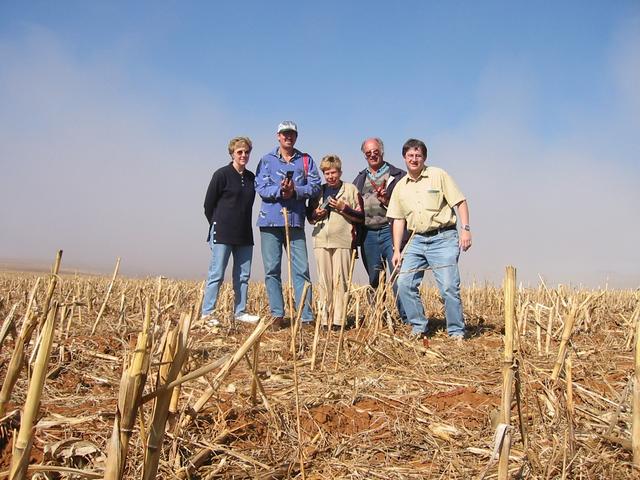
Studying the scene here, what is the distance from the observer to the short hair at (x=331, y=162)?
572cm

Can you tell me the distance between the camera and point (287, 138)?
5.53 metres

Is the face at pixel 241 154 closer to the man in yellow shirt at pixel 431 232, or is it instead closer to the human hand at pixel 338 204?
the human hand at pixel 338 204

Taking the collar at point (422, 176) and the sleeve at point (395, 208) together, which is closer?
the collar at point (422, 176)

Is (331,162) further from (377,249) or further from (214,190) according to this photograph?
(214,190)

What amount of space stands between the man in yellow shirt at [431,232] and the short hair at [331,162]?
2.80 feet

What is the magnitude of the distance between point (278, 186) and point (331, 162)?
2.39ft

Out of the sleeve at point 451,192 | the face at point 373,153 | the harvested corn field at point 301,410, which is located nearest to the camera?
the harvested corn field at point 301,410

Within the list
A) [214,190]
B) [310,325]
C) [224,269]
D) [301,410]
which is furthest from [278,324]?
[301,410]

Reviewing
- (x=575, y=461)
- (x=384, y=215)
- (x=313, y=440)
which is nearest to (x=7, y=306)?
(x=384, y=215)

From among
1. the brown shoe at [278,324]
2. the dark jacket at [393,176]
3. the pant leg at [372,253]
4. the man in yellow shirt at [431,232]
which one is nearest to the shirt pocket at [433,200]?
the man in yellow shirt at [431,232]

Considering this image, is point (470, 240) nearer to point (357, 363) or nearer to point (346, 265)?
point (346, 265)

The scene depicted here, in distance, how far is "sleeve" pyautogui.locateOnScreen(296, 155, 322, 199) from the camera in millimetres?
5473

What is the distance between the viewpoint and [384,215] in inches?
228

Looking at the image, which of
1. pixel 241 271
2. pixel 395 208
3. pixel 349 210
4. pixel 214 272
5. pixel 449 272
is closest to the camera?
pixel 449 272
